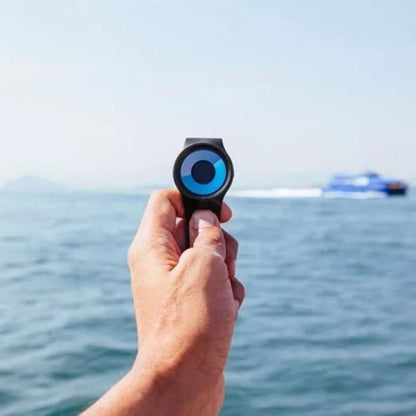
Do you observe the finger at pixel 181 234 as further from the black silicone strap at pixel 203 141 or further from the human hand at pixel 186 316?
the black silicone strap at pixel 203 141

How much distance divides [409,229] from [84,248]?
17.9 m

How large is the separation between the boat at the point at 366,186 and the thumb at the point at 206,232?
257 feet

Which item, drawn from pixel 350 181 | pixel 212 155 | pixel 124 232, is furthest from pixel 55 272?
pixel 350 181

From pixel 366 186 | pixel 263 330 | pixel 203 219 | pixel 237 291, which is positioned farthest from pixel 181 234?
pixel 366 186

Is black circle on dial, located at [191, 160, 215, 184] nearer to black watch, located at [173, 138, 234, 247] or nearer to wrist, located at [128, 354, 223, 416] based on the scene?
black watch, located at [173, 138, 234, 247]

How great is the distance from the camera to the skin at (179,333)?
1.54 m

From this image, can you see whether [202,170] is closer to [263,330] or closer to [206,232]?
[206,232]

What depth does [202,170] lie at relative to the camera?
6.51ft

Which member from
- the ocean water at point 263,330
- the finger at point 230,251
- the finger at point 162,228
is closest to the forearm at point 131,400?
the finger at point 162,228

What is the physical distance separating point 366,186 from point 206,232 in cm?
7941

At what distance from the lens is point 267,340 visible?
512 inches

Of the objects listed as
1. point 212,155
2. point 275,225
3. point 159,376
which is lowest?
point 275,225

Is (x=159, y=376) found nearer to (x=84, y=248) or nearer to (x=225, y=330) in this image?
(x=225, y=330)

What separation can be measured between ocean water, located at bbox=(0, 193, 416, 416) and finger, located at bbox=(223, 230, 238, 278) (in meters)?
7.28
